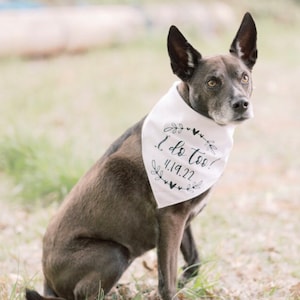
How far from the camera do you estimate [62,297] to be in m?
3.59

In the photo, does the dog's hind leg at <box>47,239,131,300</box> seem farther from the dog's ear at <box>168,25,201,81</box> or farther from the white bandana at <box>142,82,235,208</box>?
the dog's ear at <box>168,25,201,81</box>

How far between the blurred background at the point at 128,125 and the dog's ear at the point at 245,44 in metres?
1.24

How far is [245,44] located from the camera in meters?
3.60

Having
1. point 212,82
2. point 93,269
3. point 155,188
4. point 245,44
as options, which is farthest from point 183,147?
point 93,269

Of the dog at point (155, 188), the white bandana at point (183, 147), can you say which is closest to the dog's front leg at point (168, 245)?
the dog at point (155, 188)

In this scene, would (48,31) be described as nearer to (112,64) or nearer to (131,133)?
(112,64)

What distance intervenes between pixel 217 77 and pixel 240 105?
0.68 feet

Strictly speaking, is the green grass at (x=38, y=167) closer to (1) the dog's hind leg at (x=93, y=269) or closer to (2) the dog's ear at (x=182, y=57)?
(1) the dog's hind leg at (x=93, y=269)

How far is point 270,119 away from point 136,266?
5245 mm

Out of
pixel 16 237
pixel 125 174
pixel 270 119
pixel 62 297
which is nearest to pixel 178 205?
pixel 125 174

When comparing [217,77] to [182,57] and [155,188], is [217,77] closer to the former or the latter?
[182,57]

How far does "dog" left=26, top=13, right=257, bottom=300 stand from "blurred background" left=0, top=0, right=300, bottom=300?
300 mm

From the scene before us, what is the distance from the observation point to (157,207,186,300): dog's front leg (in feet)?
11.2

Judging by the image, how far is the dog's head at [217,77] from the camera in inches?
132
